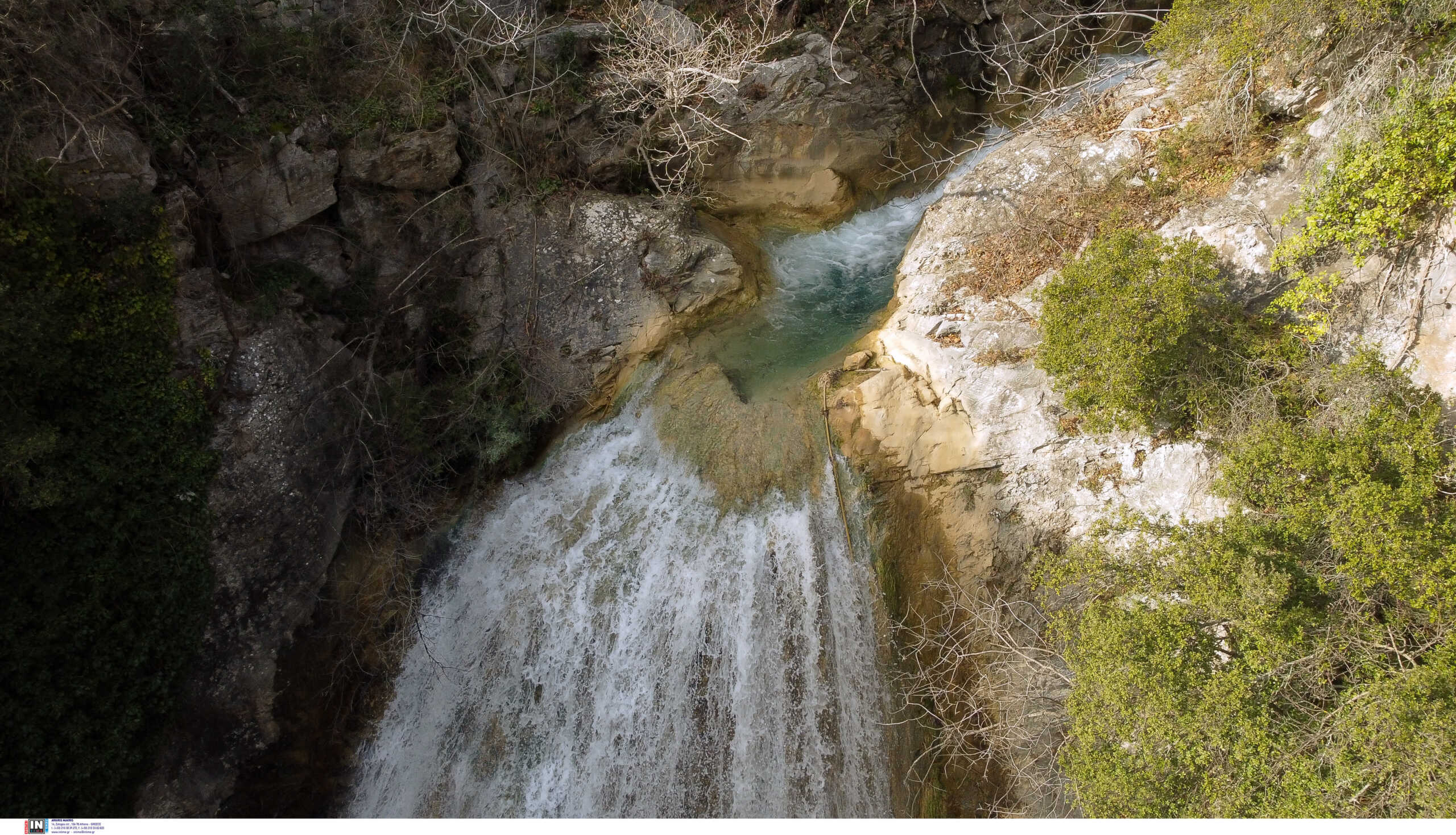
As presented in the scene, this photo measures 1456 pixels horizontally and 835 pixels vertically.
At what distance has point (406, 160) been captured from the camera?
34.3 feet

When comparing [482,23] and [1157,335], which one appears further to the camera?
[482,23]

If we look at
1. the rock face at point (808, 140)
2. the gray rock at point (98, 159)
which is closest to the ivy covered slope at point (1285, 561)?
the rock face at point (808, 140)

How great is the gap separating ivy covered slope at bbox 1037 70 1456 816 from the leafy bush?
0.05 ft

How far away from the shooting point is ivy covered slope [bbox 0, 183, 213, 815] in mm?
6559

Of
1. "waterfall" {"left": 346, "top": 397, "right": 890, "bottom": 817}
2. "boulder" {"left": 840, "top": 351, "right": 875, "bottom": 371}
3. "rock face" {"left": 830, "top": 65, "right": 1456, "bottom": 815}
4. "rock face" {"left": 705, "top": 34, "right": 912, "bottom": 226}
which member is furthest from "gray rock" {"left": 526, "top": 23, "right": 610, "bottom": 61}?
"waterfall" {"left": 346, "top": 397, "right": 890, "bottom": 817}

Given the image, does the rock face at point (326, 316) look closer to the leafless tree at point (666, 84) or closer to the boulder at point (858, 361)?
the leafless tree at point (666, 84)

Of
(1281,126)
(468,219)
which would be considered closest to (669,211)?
(468,219)

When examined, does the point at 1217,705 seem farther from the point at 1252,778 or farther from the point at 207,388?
the point at 207,388

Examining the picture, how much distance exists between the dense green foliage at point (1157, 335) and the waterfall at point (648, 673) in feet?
11.1

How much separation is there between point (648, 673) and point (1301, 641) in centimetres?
631

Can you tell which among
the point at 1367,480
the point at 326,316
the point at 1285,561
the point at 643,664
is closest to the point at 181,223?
the point at 326,316

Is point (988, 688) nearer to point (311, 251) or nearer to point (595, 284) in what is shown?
point (595, 284)

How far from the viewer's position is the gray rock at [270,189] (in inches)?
352

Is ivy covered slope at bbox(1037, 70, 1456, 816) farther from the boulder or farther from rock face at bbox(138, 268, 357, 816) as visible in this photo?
rock face at bbox(138, 268, 357, 816)
